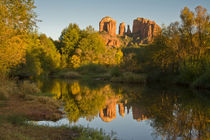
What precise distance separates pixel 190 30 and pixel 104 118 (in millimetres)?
21787

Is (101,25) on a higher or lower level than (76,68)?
higher

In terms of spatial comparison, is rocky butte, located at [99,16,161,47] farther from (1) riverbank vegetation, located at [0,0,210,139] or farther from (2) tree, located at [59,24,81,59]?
(1) riverbank vegetation, located at [0,0,210,139]

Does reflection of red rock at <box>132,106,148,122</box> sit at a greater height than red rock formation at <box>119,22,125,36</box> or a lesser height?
lesser

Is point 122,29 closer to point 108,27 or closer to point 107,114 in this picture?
point 108,27

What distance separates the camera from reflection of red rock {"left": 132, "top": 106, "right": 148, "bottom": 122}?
9.13 meters

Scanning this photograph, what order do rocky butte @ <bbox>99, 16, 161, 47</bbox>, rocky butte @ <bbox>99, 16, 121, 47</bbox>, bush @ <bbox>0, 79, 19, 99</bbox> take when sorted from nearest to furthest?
bush @ <bbox>0, 79, 19, 99</bbox> < rocky butte @ <bbox>99, 16, 161, 47</bbox> < rocky butte @ <bbox>99, 16, 121, 47</bbox>

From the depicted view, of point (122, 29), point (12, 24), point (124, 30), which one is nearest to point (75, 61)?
point (12, 24)

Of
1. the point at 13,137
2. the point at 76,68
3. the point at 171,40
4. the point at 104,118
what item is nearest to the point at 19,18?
the point at 104,118

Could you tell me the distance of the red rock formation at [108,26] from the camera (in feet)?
481

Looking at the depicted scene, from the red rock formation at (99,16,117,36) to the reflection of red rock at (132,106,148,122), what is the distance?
137 meters

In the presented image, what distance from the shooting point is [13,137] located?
14.4ft

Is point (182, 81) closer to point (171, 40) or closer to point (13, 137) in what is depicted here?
point (171, 40)

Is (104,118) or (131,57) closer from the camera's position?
(104,118)

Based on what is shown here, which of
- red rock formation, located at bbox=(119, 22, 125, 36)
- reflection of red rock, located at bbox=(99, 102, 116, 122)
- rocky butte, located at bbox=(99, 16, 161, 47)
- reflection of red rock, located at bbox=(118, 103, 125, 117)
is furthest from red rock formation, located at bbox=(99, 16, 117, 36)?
reflection of red rock, located at bbox=(99, 102, 116, 122)
